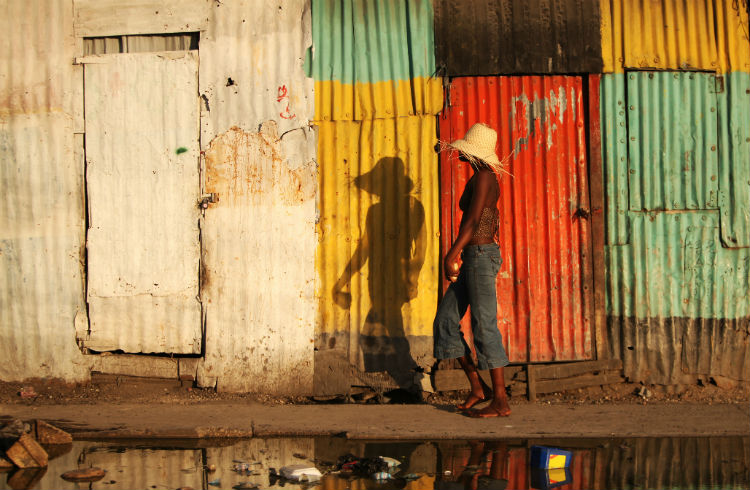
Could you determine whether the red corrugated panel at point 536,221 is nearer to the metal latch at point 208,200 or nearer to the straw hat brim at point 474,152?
the straw hat brim at point 474,152

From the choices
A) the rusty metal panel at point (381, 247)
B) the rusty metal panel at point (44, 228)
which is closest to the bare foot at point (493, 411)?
the rusty metal panel at point (381, 247)

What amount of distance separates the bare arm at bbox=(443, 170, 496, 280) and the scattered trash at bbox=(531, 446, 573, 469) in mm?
1449

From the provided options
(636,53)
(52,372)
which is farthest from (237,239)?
(636,53)

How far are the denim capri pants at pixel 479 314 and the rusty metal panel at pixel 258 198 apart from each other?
51.4 inches

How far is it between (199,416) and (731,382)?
428cm

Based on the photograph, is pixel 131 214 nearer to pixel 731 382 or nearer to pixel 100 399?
pixel 100 399

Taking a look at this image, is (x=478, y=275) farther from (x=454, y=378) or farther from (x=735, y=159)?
(x=735, y=159)

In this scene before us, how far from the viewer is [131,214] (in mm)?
6930

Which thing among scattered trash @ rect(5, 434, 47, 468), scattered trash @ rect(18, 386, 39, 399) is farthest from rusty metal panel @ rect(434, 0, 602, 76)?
scattered trash @ rect(18, 386, 39, 399)

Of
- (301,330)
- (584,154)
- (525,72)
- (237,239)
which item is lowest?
(301,330)

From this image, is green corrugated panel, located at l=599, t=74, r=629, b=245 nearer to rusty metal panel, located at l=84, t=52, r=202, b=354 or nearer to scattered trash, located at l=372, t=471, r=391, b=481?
scattered trash, located at l=372, t=471, r=391, b=481

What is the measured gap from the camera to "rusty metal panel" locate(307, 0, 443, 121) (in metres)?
6.86

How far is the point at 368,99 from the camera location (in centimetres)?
687

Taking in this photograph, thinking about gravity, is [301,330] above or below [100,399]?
above
